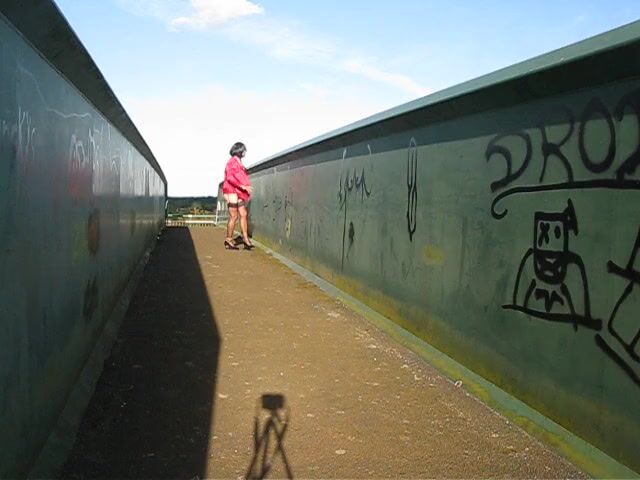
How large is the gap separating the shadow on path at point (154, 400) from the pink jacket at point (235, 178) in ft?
19.3

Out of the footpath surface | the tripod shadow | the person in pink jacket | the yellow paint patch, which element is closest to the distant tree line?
the person in pink jacket

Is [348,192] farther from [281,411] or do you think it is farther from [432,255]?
[281,411]

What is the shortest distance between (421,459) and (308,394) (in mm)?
1135

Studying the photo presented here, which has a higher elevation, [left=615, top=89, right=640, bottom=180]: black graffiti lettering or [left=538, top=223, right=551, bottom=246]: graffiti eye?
[left=615, top=89, right=640, bottom=180]: black graffiti lettering

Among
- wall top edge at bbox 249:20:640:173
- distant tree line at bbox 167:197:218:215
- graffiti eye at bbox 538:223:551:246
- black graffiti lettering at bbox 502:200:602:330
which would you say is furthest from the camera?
distant tree line at bbox 167:197:218:215

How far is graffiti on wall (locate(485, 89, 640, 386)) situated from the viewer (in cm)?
288

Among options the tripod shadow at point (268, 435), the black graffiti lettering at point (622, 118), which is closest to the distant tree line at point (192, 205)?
the tripod shadow at point (268, 435)

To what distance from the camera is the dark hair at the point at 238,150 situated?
1230 centimetres

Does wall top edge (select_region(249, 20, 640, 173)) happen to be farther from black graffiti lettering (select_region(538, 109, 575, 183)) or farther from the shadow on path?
the shadow on path

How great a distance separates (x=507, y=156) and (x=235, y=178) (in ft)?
29.9

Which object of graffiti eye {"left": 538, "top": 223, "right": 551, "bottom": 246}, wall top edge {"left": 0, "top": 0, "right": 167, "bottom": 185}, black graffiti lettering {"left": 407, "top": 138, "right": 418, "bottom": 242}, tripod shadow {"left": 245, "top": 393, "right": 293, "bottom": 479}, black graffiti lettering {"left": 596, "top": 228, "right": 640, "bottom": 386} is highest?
wall top edge {"left": 0, "top": 0, "right": 167, "bottom": 185}

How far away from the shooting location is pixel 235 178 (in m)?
12.5

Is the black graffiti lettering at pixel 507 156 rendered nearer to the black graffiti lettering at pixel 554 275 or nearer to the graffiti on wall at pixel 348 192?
the black graffiti lettering at pixel 554 275

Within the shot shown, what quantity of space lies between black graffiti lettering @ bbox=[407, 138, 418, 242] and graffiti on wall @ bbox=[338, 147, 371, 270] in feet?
3.89
